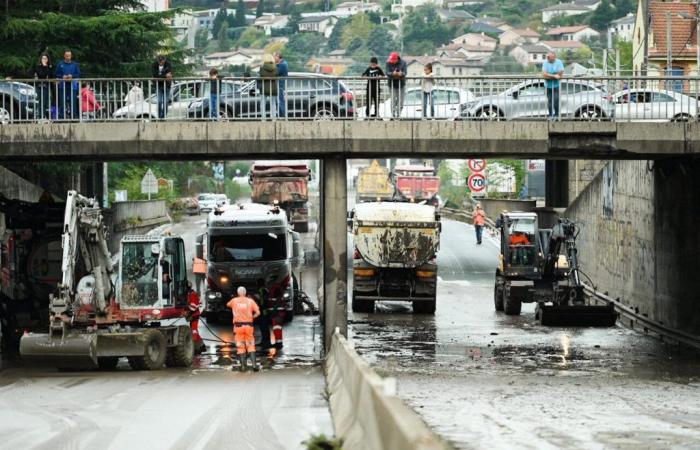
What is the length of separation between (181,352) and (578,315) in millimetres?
15804

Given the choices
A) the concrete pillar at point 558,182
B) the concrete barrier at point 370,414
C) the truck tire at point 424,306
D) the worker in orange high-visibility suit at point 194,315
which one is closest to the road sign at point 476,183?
the concrete pillar at point 558,182

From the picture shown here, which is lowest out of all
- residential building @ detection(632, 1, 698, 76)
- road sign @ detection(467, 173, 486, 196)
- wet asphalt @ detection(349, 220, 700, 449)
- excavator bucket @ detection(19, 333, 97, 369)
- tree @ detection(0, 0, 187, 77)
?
wet asphalt @ detection(349, 220, 700, 449)

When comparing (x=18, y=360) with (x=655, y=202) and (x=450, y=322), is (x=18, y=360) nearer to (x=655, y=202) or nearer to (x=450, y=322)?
(x=450, y=322)

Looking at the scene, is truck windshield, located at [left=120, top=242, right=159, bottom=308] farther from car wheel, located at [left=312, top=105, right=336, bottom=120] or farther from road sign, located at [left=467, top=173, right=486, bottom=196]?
road sign, located at [left=467, top=173, right=486, bottom=196]

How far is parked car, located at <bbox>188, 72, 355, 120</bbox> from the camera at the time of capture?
114 feet

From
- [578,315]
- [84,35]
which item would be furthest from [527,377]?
[84,35]

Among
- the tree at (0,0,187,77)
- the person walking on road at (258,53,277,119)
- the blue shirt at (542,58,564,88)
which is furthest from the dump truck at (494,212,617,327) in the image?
the tree at (0,0,187,77)

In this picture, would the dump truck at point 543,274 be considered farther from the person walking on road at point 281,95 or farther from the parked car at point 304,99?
the person walking on road at point 281,95

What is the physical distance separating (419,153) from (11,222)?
1085cm

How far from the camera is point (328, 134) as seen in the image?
33.0 meters

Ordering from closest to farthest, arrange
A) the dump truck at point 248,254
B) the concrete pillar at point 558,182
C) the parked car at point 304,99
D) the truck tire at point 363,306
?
the parked car at point 304,99, the dump truck at point 248,254, the truck tire at point 363,306, the concrete pillar at point 558,182

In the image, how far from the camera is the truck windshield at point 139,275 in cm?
3120

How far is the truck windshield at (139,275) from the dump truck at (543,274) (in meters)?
15.0

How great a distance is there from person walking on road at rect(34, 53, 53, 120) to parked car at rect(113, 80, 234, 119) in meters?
1.72
